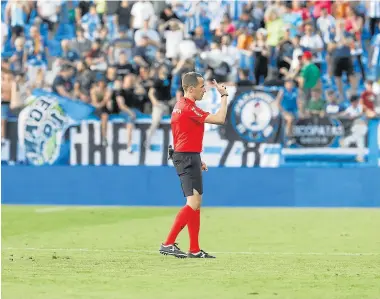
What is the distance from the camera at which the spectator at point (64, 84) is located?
23562mm

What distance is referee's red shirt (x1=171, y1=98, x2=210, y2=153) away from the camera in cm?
1147

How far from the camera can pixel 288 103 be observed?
22484mm

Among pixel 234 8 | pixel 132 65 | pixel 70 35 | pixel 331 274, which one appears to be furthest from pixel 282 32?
pixel 331 274

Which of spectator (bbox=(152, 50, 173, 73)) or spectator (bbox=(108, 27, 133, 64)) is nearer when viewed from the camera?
spectator (bbox=(152, 50, 173, 73))

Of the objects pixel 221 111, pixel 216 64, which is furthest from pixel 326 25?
pixel 221 111

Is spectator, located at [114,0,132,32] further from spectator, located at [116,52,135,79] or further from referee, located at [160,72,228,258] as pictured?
referee, located at [160,72,228,258]

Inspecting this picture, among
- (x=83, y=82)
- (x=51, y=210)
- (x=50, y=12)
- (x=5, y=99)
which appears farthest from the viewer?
(x=50, y=12)

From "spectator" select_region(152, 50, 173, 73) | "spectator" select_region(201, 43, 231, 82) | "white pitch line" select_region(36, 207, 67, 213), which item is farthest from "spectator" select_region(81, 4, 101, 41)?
"white pitch line" select_region(36, 207, 67, 213)

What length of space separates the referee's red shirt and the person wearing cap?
11.2 m

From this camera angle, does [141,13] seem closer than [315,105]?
No

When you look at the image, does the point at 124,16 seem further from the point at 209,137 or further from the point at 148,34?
the point at 209,137

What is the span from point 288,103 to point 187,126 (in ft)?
36.7

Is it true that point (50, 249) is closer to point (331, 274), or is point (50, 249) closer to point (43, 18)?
point (331, 274)

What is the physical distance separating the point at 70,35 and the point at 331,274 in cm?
1658
